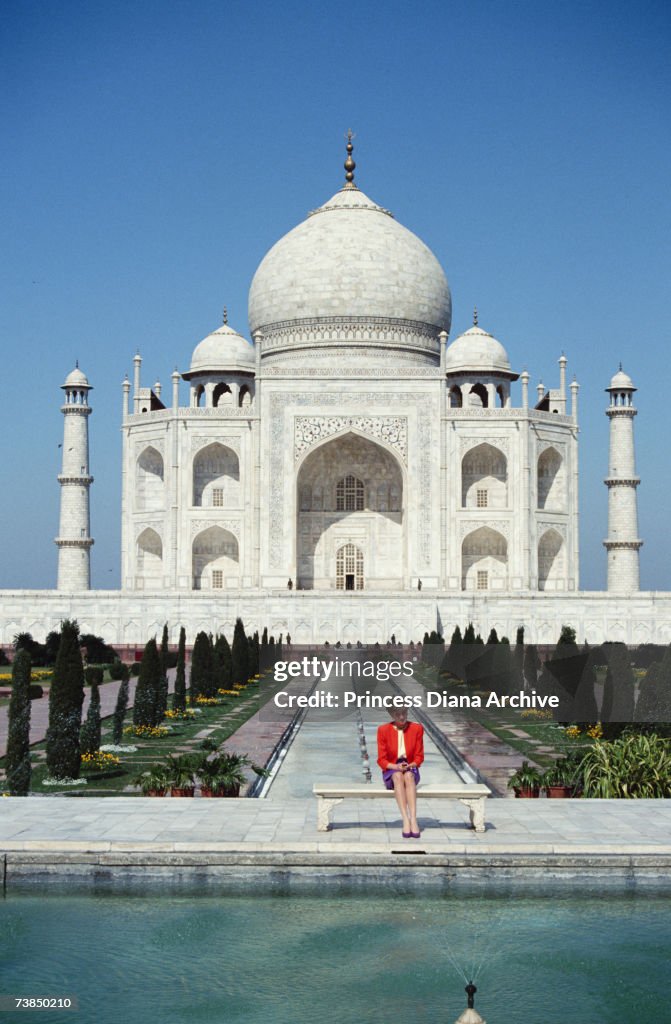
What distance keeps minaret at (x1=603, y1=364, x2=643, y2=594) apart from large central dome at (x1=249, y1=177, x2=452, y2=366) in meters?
5.99

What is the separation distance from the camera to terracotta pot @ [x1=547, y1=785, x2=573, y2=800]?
9.84m

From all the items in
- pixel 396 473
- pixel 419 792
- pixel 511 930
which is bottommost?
pixel 511 930

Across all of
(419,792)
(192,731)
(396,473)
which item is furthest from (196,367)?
(419,792)

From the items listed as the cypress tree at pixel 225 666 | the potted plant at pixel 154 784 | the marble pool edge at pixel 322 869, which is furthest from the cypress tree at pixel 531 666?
the marble pool edge at pixel 322 869

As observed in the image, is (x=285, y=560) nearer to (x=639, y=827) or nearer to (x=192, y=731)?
(x=192, y=731)

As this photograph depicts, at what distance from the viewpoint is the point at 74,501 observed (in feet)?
115

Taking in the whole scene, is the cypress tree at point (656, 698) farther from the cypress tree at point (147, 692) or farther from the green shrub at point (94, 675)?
the green shrub at point (94, 675)

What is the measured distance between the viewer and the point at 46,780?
34.9 ft

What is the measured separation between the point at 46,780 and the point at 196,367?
28.2 metres

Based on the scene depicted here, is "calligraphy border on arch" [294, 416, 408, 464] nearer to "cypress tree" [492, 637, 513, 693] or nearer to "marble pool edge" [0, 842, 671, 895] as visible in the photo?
"cypress tree" [492, 637, 513, 693]

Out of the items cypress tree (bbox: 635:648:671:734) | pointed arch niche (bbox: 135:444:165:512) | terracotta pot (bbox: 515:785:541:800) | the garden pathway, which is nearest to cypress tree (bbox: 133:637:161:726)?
the garden pathway

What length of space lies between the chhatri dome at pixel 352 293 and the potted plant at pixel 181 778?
27590mm

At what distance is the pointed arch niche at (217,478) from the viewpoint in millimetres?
35250

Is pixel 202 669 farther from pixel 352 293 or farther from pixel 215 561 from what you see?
pixel 352 293
